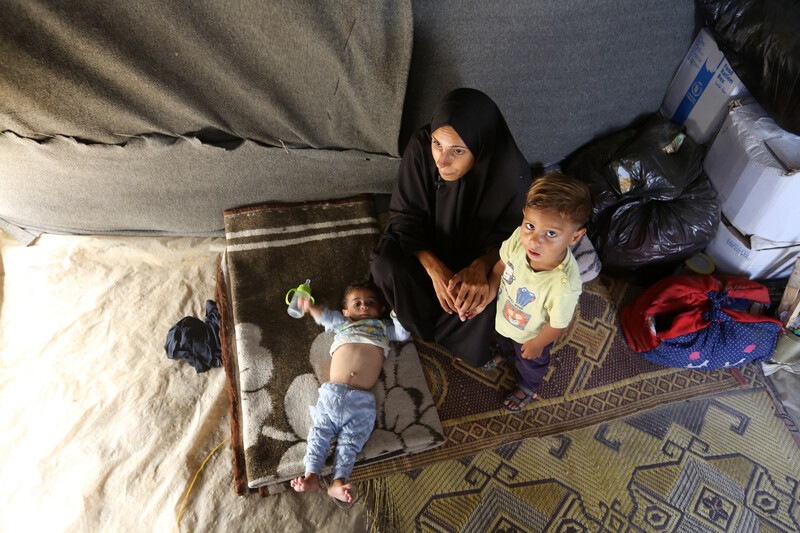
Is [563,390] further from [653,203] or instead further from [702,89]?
[702,89]

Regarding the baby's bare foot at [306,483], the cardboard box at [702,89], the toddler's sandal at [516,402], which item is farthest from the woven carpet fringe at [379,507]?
the cardboard box at [702,89]

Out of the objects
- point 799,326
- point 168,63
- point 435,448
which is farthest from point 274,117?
point 799,326

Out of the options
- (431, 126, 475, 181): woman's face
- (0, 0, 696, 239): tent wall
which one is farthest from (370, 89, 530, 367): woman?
(0, 0, 696, 239): tent wall

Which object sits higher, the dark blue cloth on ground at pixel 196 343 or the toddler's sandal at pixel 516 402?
the toddler's sandal at pixel 516 402

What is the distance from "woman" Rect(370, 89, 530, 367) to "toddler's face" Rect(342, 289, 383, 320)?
10cm

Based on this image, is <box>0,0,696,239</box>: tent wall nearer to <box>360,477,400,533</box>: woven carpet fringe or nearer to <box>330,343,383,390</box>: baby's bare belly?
<box>330,343,383,390</box>: baby's bare belly

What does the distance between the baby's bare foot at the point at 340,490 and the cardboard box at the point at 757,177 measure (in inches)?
76.0

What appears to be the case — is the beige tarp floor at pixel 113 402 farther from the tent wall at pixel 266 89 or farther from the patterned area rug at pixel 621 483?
the patterned area rug at pixel 621 483

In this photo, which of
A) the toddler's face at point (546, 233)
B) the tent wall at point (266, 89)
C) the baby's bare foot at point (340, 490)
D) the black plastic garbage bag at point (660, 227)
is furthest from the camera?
the black plastic garbage bag at point (660, 227)

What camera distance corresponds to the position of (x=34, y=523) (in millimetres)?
1522

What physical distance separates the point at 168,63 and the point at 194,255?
0.87m

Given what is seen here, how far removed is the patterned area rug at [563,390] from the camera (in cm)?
176

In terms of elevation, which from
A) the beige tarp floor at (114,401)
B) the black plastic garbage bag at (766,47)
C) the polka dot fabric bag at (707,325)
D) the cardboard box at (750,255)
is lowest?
the beige tarp floor at (114,401)

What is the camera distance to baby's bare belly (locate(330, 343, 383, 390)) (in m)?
1.73
